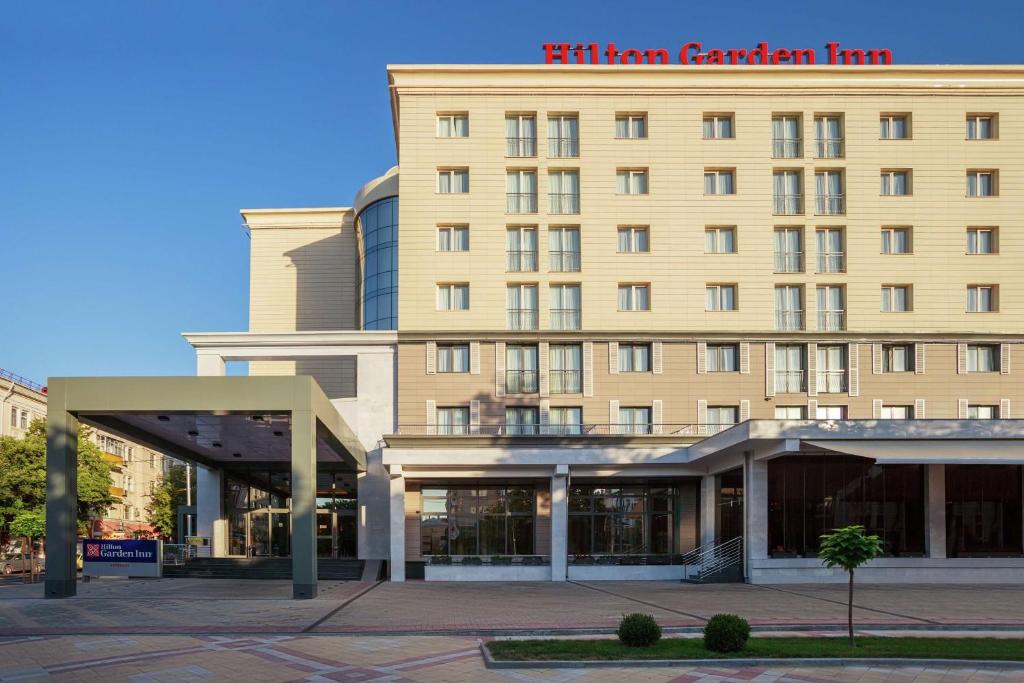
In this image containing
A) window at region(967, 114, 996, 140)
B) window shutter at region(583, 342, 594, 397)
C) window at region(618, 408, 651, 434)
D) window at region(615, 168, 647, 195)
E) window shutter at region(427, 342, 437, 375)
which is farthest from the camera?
window at region(967, 114, 996, 140)

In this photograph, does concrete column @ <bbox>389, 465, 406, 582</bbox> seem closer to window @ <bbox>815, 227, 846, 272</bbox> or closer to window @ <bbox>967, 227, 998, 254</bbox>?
window @ <bbox>815, 227, 846, 272</bbox>

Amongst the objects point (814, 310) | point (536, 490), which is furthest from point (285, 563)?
point (814, 310)

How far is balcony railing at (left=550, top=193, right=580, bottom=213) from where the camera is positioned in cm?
3922

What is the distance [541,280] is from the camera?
127 ft

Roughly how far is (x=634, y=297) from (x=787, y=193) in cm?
818

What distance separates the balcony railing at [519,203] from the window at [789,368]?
1200cm

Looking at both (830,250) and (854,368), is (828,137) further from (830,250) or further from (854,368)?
(854,368)

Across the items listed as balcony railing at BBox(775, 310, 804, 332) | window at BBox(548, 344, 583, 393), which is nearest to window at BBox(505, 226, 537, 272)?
window at BBox(548, 344, 583, 393)

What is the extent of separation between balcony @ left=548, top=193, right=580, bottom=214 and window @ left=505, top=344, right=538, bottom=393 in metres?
6.10

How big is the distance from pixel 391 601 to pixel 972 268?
28672 mm

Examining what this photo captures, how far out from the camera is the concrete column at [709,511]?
34.2 metres

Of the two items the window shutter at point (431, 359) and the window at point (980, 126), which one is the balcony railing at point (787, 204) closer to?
the window at point (980, 126)

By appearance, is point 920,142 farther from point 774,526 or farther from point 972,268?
point 774,526

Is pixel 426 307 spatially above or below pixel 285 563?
above
